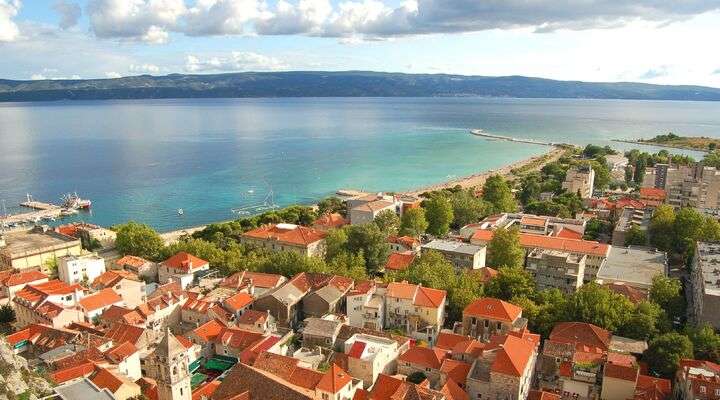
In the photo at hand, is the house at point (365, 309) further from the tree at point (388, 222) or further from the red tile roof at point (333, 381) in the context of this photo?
the tree at point (388, 222)

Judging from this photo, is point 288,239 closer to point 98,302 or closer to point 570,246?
point 98,302

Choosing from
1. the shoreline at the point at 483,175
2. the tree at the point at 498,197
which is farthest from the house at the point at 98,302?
the tree at the point at 498,197

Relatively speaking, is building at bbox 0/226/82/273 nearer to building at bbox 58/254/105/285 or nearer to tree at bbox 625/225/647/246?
building at bbox 58/254/105/285

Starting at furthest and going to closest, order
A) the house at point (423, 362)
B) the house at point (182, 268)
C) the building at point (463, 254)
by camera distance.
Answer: the building at point (463, 254) → the house at point (182, 268) → the house at point (423, 362)

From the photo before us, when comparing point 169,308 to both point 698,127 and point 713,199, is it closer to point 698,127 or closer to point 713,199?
point 713,199

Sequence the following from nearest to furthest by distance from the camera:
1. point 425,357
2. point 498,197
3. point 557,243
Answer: point 425,357
point 557,243
point 498,197

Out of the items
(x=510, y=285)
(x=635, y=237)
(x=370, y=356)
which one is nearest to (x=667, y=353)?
(x=510, y=285)

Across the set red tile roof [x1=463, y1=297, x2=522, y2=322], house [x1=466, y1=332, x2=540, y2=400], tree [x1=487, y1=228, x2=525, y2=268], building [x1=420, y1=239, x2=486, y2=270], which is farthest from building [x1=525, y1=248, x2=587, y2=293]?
house [x1=466, y1=332, x2=540, y2=400]
